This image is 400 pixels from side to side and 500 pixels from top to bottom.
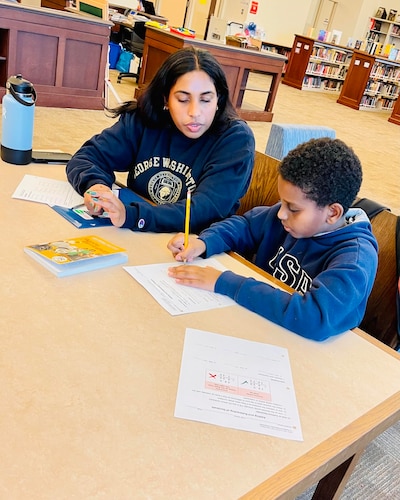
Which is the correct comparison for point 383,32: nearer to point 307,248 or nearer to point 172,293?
A: point 307,248

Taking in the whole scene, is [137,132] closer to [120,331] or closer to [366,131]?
[120,331]

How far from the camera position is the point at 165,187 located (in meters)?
1.65

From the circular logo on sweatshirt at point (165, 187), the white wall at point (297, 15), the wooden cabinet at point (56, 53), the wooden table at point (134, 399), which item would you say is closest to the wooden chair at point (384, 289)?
the wooden table at point (134, 399)

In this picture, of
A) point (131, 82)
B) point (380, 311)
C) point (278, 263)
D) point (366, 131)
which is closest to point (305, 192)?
point (278, 263)

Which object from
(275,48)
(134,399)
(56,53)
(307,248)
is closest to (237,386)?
(134,399)

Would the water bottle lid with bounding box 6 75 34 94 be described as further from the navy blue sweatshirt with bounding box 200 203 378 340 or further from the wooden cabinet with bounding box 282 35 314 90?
the wooden cabinet with bounding box 282 35 314 90

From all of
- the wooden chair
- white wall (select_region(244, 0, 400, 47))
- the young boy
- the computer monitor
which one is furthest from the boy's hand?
white wall (select_region(244, 0, 400, 47))

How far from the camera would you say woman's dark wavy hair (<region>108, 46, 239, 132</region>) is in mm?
1523

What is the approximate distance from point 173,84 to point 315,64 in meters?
10.3

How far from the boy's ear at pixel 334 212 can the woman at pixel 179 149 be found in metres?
0.39

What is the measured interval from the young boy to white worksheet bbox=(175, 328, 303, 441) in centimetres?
13

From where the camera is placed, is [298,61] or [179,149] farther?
[298,61]

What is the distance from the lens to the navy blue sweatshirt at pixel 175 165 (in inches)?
59.3

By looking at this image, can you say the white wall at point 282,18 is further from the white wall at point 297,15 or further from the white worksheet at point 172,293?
the white worksheet at point 172,293
